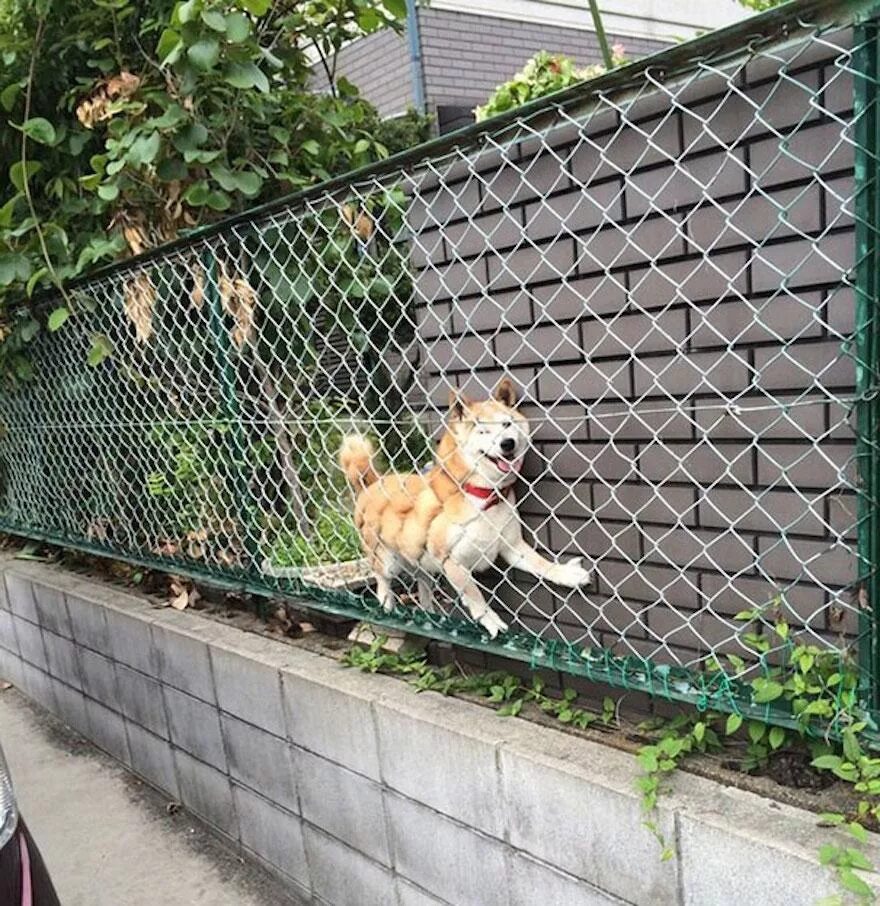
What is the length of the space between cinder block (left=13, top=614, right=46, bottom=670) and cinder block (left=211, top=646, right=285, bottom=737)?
1.79m

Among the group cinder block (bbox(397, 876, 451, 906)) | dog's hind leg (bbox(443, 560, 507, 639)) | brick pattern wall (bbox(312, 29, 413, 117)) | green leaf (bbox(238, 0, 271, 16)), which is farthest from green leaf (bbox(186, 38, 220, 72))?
brick pattern wall (bbox(312, 29, 413, 117))

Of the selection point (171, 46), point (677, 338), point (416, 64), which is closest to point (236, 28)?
point (171, 46)

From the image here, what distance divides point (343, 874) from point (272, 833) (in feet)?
1.19

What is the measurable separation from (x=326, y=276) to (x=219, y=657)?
4.32 ft

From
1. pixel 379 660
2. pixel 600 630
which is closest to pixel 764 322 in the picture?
pixel 600 630

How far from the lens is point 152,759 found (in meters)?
3.20

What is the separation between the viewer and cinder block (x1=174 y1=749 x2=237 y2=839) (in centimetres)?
279

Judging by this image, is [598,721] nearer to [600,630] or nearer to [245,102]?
[600,630]

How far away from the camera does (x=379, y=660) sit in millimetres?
2311

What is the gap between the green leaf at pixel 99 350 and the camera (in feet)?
10.6

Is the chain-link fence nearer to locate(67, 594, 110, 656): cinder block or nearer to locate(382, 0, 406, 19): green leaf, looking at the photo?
locate(67, 594, 110, 656): cinder block

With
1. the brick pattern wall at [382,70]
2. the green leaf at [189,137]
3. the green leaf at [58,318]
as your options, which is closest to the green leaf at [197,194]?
the green leaf at [189,137]

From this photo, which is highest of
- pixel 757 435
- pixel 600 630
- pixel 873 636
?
pixel 757 435

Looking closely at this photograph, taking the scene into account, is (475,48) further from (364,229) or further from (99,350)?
(364,229)
